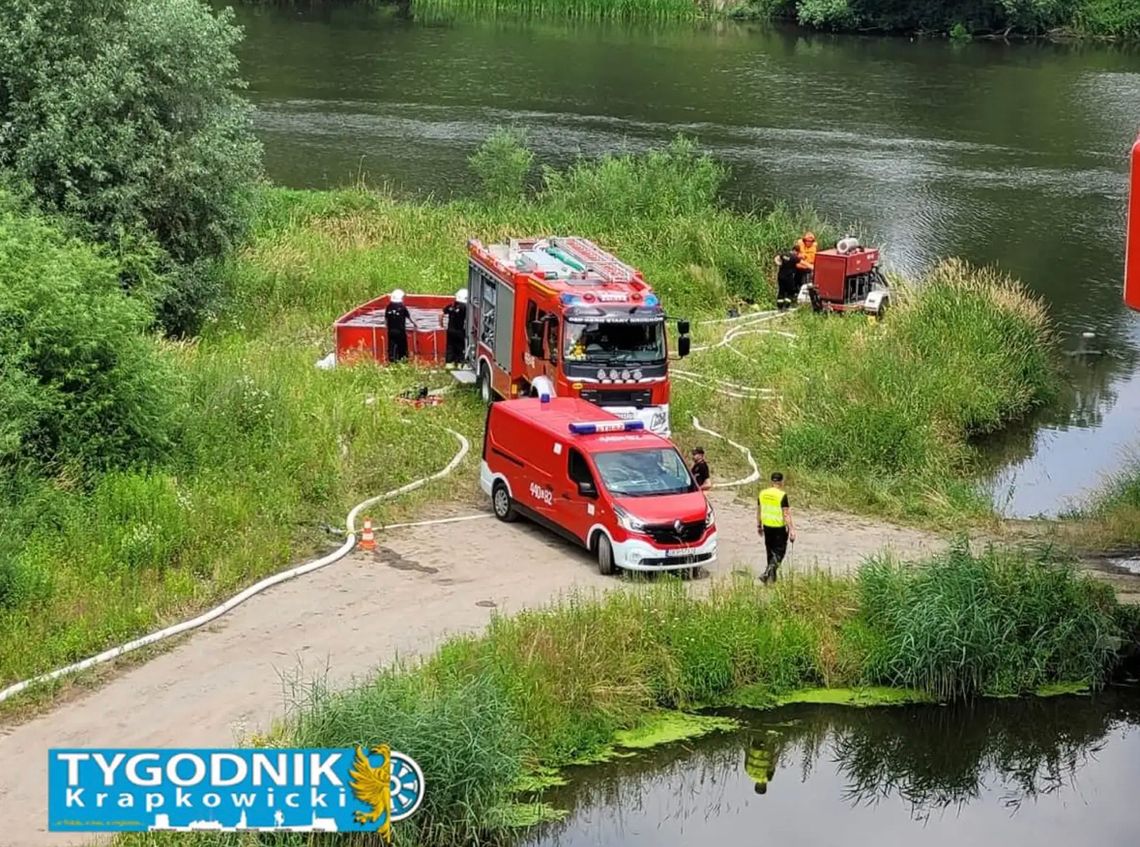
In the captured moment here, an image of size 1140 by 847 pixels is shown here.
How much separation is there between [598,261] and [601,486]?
25.6 ft

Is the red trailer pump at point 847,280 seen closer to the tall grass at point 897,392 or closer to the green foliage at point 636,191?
the tall grass at point 897,392

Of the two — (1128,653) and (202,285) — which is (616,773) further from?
(202,285)

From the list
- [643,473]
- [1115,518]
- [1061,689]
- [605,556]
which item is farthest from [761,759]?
[1115,518]

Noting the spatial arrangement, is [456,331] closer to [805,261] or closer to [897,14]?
[805,261]

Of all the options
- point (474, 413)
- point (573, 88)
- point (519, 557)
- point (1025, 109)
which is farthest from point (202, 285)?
point (1025, 109)

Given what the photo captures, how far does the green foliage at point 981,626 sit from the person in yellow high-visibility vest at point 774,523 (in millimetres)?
1106

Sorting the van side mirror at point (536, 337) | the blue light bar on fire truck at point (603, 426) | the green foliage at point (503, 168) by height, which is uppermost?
the green foliage at point (503, 168)

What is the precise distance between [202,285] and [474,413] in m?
7.26

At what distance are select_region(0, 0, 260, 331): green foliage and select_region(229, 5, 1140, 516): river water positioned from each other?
50.3 feet

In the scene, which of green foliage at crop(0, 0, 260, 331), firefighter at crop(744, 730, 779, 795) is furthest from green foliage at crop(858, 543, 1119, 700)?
green foliage at crop(0, 0, 260, 331)

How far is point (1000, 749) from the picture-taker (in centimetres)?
1914

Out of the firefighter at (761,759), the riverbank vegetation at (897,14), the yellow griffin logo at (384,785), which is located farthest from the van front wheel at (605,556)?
the riverbank vegetation at (897,14)

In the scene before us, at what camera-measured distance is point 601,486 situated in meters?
21.6

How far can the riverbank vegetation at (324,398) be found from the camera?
2034cm
